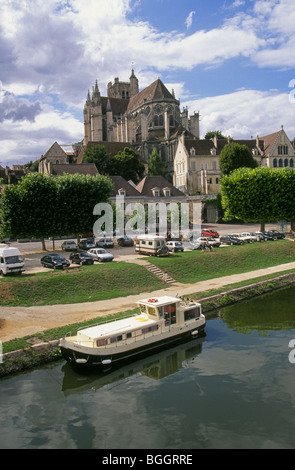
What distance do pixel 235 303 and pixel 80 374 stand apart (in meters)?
17.0

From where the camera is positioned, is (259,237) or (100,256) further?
(259,237)

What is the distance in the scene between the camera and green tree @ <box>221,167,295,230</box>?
2378 inches

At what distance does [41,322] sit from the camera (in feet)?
86.9

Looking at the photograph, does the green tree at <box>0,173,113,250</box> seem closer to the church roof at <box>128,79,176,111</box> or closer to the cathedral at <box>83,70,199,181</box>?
the cathedral at <box>83,70,199,181</box>

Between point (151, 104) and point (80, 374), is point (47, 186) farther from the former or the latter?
point (151, 104)

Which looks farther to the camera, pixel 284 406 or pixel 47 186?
pixel 47 186

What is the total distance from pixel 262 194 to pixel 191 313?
126 feet

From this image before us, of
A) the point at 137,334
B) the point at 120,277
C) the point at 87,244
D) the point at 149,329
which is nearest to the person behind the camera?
the point at 137,334

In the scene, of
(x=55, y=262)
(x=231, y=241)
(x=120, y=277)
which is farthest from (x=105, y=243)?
(x=231, y=241)

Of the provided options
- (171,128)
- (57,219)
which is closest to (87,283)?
(57,219)

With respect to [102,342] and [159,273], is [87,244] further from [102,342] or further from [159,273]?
[102,342]

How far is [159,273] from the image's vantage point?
130ft

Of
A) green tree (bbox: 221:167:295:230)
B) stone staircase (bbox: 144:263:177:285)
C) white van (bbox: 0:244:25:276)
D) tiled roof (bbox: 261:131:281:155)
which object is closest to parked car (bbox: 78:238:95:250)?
stone staircase (bbox: 144:263:177:285)
